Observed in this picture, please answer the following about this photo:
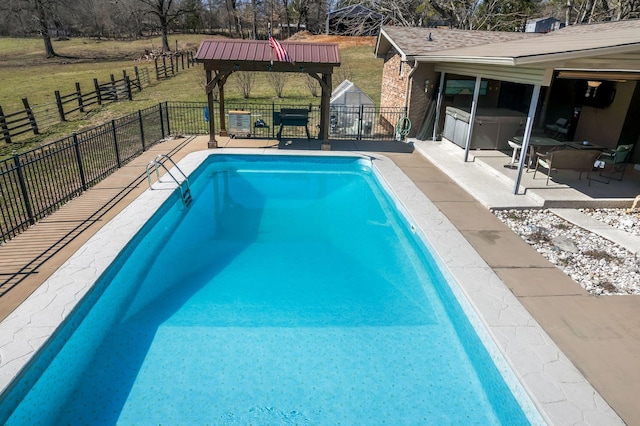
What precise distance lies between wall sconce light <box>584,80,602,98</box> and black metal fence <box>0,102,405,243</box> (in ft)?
18.6

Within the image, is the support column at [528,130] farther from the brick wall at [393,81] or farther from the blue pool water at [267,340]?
the brick wall at [393,81]

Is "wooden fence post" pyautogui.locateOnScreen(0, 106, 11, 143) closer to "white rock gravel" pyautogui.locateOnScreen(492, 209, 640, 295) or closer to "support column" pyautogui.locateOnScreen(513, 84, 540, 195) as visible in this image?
"white rock gravel" pyautogui.locateOnScreen(492, 209, 640, 295)

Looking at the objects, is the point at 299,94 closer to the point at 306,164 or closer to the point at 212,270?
the point at 306,164

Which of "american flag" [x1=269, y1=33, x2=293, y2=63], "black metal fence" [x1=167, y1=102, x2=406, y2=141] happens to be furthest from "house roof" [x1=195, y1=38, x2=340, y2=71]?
"black metal fence" [x1=167, y1=102, x2=406, y2=141]

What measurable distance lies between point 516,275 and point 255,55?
953cm

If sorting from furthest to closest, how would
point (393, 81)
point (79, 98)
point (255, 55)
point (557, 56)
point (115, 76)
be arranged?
point (115, 76) → point (79, 98) → point (393, 81) → point (255, 55) → point (557, 56)

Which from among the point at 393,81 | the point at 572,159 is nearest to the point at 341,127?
the point at 393,81

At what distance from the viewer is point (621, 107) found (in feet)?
35.6

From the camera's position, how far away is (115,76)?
2855 centimetres

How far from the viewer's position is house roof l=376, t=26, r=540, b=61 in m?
14.0

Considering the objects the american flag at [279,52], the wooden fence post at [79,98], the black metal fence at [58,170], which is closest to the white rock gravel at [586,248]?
the american flag at [279,52]

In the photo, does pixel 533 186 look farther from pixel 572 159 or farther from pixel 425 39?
pixel 425 39

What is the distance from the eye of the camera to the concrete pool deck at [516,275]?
4.36 meters

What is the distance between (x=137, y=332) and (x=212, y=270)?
1.85m
